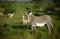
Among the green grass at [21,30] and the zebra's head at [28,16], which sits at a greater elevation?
the zebra's head at [28,16]

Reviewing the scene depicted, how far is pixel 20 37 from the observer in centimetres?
171

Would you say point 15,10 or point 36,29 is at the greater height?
point 15,10

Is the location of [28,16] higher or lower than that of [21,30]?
higher

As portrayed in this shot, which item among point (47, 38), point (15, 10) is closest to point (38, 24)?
point (47, 38)

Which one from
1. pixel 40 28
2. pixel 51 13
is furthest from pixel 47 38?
pixel 51 13

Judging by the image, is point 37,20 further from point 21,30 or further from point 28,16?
point 21,30

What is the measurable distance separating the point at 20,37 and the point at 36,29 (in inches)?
8.5

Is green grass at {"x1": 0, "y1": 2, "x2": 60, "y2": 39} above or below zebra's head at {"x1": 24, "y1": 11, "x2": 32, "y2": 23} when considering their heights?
below

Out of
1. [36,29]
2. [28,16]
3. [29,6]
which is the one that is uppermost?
[29,6]

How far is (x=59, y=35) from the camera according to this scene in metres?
1.73

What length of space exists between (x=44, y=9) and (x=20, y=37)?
17.9 inches

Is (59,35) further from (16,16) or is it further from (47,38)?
(16,16)

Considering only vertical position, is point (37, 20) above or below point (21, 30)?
above

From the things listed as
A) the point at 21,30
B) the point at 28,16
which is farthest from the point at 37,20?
the point at 21,30
